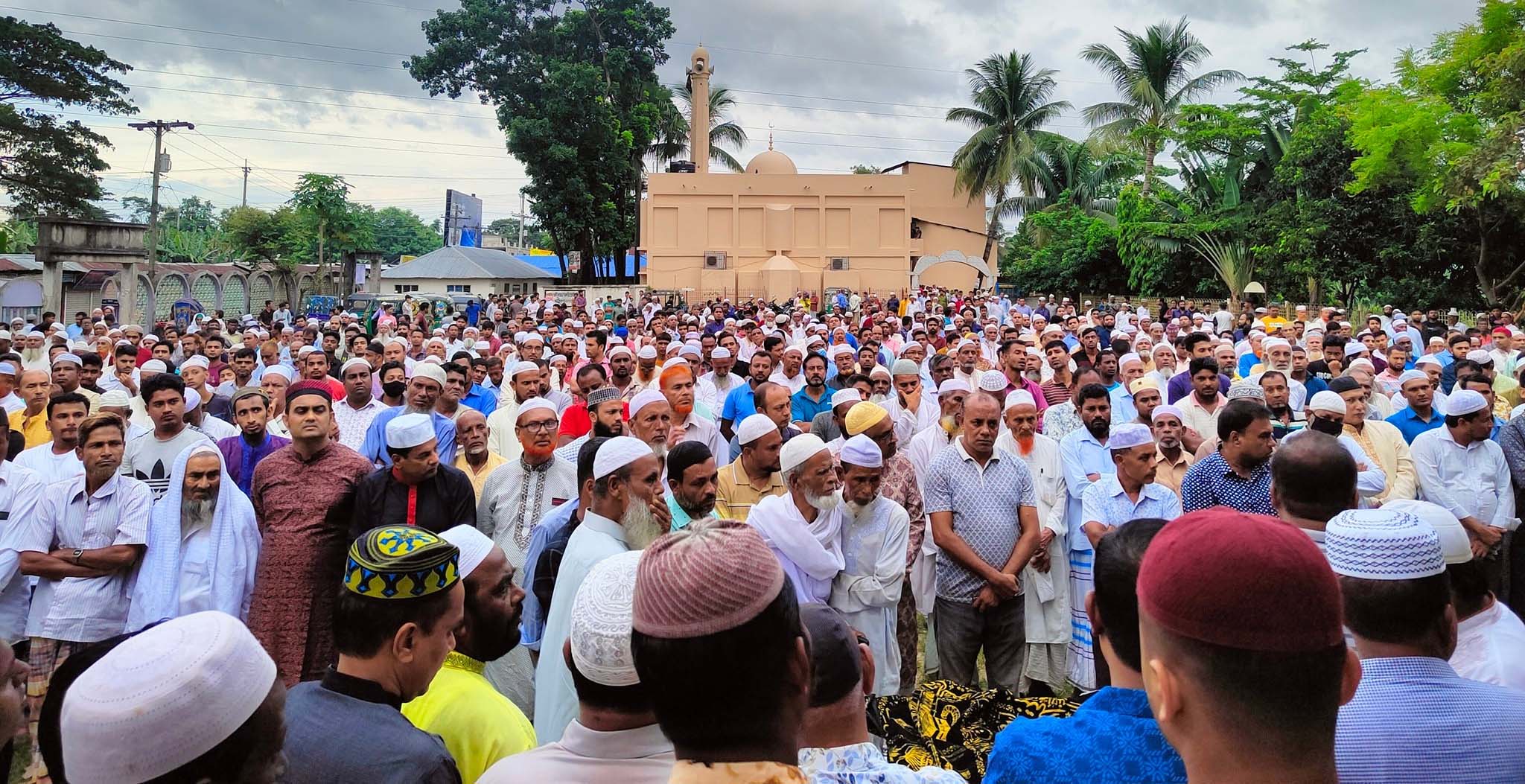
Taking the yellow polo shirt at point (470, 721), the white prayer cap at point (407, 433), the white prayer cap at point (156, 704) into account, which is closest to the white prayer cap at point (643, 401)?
the white prayer cap at point (407, 433)

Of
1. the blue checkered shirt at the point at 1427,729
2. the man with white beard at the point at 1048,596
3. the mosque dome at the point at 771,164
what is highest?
the mosque dome at the point at 771,164

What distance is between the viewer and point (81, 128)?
2902cm

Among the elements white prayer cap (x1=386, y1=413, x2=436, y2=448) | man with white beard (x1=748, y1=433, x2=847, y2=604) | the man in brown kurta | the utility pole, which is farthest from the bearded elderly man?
the utility pole

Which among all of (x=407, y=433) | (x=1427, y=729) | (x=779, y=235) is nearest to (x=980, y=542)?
(x=407, y=433)

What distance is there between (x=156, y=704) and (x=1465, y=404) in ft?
22.0

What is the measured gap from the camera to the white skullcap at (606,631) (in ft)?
6.59

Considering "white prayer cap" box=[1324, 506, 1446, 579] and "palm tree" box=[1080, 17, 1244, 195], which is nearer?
"white prayer cap" box=[1324, 506, 1446, 579]

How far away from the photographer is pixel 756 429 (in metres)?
5.11

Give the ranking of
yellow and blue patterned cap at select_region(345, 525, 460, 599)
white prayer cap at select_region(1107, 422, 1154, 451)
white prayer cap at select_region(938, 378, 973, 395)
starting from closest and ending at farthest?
yellow and blue patterned cap at select_region(345, 525, 460, 599)
white prayer cap at select_region(1107, 422, 1154, 451)
white prayer cap at select_region(938, 378, 973, 395)

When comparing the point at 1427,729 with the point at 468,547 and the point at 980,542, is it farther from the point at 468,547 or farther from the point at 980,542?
the point at 980,542

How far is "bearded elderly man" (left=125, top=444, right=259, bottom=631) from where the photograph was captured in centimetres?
447

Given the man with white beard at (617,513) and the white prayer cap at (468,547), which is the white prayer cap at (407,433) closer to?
the man with white beard at (617,513)

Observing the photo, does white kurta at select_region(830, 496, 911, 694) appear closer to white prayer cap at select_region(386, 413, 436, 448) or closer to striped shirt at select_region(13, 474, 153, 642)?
white prayer cap at select_region(386, 413, 436, 448)

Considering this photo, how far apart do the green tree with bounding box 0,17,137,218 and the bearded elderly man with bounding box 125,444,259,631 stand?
1149 inches
